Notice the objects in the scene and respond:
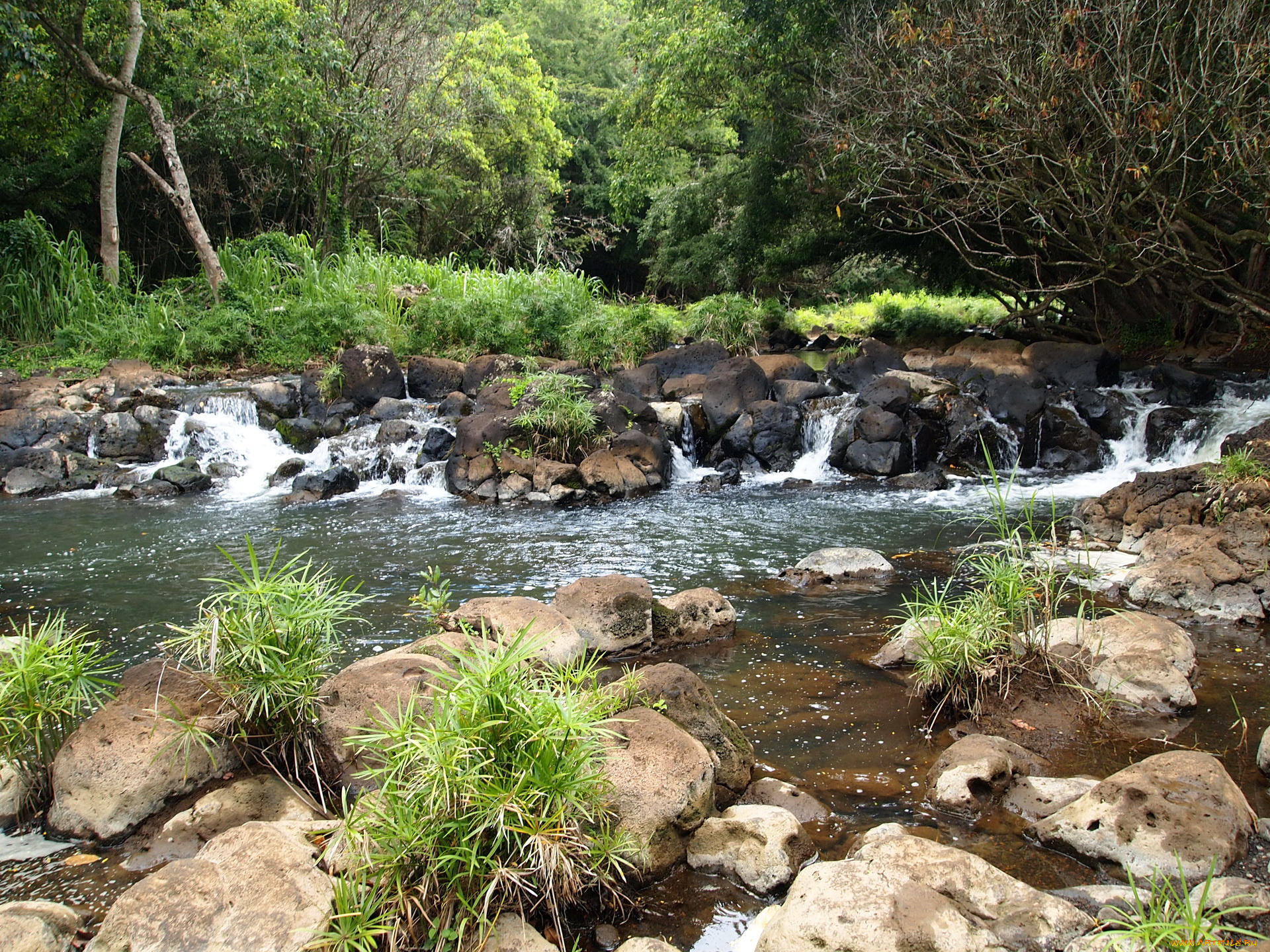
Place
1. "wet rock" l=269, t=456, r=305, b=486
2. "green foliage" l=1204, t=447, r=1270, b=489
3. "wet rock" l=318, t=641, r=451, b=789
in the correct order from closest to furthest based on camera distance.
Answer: "wet rock" l=318, t=641, r=451, b=789, "green foliage" l=1204, t=447, r=1270, b=489, "wet rock" l=269, t=456, r=305, b=486

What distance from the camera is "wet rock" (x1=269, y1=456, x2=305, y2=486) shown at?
12.0 metres

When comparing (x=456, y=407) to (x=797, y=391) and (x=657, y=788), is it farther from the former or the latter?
(x=657, y=788)

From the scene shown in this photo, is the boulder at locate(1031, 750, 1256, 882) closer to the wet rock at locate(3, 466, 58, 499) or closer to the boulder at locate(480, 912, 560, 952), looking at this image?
the boulder at locate(480, 912, 560, 952)

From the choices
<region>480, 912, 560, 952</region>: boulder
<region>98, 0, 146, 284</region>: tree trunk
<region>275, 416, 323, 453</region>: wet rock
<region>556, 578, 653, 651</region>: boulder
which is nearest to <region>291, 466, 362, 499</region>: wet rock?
<region>275, 416, 323, 453</region>: wet rock

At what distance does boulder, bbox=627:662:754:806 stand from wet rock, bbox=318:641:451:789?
0.94 m

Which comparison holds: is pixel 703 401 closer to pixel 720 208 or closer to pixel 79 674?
pixel 720 208

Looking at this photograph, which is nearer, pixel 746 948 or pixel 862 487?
pixel 746 948

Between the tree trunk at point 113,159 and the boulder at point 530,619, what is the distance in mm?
15291

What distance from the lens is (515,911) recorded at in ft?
9.03

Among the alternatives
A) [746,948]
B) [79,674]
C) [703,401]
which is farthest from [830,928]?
[703,401]

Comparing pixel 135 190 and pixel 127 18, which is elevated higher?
pixel 127 18

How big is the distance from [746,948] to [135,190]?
78.1ft

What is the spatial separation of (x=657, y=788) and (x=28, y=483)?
37.8 ft

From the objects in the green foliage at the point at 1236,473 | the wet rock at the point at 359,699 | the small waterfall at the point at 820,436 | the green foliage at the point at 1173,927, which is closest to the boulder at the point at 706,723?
the wet rock at the point at 359,699
